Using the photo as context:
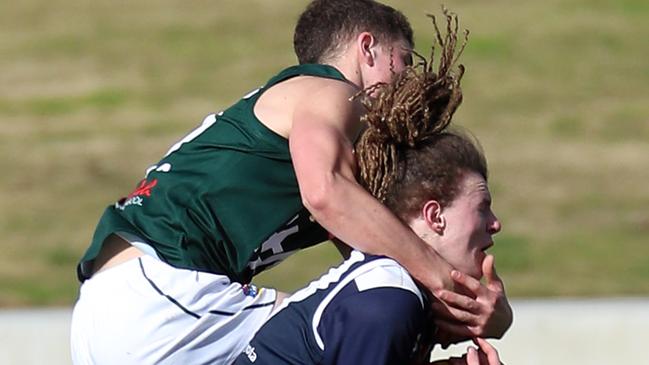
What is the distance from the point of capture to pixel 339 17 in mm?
3988

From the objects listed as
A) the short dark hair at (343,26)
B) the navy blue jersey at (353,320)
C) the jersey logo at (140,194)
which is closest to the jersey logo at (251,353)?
the navy blue jersey at (353,320)

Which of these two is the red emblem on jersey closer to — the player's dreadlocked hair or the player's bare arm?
the player's bare arm

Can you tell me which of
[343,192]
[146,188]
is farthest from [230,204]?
[343,192]

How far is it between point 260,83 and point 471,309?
8.56 metres

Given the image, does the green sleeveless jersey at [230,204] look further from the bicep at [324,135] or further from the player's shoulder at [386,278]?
the player's shoulder at [386,278]

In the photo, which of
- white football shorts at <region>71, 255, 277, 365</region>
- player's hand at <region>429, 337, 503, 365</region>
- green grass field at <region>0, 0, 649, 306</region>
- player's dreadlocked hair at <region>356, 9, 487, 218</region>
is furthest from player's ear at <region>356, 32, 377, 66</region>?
green grass field at <region>0, 0, 649, 306</region>

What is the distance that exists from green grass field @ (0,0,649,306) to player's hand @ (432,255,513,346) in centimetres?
490

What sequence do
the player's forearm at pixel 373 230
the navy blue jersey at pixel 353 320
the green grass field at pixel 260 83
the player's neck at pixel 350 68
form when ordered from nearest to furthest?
1. the navy blue jersey at pixel 353 320
2. the player's forearm at pixel 373 230
3. the player's neck at pixel 350 68
4. the green grass field at pixel 260 83

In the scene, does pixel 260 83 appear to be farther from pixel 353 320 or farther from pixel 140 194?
pixel 353 320

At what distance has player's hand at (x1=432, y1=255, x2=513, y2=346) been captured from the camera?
3334mm

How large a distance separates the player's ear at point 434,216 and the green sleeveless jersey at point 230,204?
1.61 feet

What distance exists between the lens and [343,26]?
394 cm

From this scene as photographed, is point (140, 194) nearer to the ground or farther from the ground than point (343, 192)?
nearer to the ground

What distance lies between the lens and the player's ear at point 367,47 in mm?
3848
